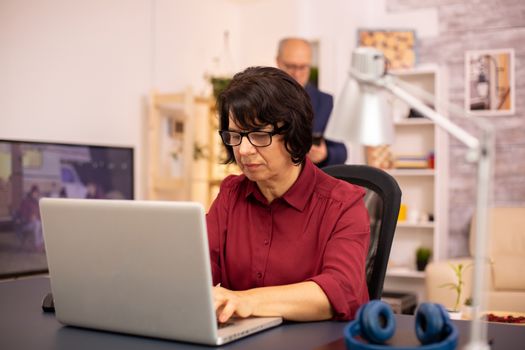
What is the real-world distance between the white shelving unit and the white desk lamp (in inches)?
152

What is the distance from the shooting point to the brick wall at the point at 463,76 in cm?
471

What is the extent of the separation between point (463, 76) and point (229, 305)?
4077 mm

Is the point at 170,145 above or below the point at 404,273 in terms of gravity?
above

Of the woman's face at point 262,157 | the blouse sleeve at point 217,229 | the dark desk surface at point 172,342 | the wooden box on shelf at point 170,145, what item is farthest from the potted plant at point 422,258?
the dark desk surface at point 172,342

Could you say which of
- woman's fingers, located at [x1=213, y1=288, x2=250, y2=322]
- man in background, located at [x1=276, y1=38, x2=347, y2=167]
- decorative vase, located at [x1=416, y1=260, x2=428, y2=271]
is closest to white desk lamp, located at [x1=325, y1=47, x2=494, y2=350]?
woman's fingers, located at [x1=213, y1=288, x2=250, y2=322]

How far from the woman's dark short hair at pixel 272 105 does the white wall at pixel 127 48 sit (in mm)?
2195

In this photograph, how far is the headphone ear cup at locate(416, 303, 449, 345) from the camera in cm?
99

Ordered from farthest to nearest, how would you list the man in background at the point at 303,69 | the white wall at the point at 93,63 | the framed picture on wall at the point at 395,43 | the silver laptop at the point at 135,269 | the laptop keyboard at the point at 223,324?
1. the framed picture on wall at the point at 395,43
2. the white wall at the point at 93,63
3. the man in background at the point at 303,69
4. the laptop keyboard at the point at 223,324
5. the silver laptop at the point at 135,269

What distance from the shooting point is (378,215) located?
5.74 ft

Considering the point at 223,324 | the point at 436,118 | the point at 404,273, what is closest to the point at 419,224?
the point at 404,273

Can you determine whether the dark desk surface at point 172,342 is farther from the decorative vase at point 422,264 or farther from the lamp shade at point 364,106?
the decorative vase at point 422,264

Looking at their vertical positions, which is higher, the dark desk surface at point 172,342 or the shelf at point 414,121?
the shelf at point 414,121

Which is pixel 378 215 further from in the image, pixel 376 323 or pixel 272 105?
pixel 376 323

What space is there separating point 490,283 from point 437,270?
0.42 meters
